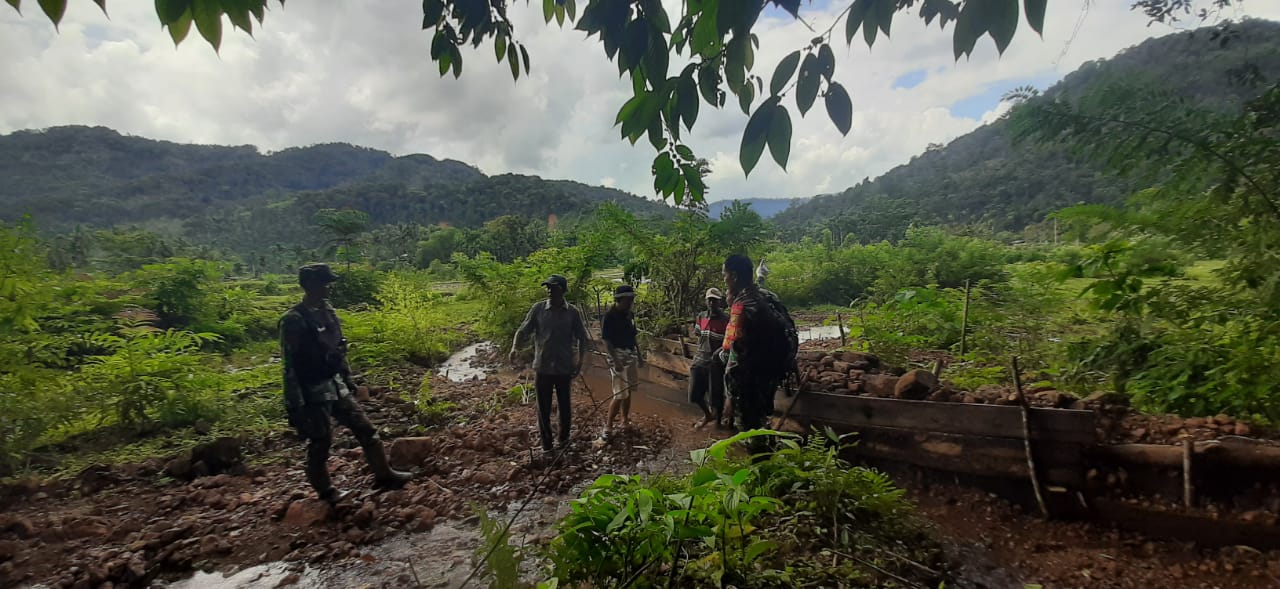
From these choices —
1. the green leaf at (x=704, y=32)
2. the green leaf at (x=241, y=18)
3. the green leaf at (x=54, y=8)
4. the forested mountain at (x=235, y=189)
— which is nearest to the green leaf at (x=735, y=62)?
the green leaf at (x=704, y=32)

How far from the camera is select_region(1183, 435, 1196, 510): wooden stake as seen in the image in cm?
308

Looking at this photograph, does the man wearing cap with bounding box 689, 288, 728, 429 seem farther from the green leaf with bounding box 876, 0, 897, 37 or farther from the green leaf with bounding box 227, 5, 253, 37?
the green leaf with bounding box 227, 5, 253, 37

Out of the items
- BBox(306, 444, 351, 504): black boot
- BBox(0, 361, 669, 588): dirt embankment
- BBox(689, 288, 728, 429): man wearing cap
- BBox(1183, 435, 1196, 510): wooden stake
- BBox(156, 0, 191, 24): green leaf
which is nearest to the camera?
BBox(156, 0, 191, 24): green leaf

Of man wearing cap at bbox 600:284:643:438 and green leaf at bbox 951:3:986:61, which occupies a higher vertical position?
green leaf at bbox 951:3:986:61

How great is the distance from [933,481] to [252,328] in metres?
14.5

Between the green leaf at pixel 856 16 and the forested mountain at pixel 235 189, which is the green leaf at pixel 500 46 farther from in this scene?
the forested mountain at pixel 235 189

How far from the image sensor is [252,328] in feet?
43.2

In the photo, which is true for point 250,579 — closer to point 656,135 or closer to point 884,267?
point 656,135

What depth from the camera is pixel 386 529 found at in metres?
4.27

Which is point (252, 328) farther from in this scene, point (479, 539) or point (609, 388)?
point (479, 539)

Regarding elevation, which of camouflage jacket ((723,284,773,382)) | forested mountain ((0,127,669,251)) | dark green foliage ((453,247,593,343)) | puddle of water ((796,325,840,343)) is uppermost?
forested mountain ((0,127,669,251))

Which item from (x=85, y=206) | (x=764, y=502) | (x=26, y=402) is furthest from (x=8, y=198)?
(x=764, y=502)

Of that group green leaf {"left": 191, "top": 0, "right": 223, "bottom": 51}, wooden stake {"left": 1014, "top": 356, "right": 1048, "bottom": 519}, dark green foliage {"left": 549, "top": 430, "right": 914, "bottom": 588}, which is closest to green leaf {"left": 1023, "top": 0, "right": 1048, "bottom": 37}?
dark green foliage {"left": 549, "top": 430, "right": 914, "bottom": 588}

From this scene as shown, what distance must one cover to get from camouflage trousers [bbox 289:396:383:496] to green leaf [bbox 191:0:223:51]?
379cm
